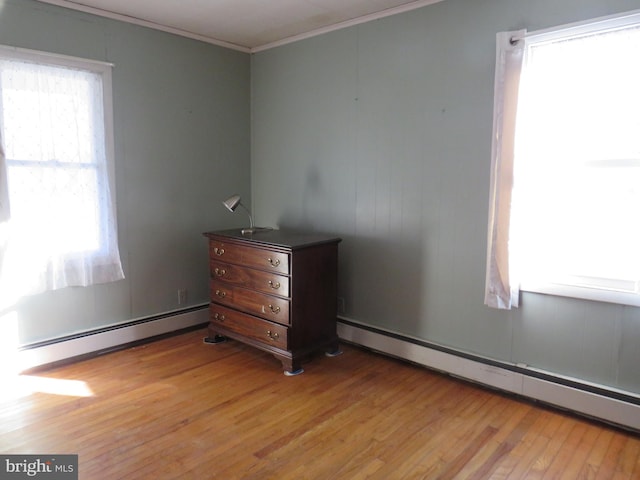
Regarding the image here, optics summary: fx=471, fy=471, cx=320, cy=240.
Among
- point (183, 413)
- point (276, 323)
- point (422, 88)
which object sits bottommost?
point (183, 413)

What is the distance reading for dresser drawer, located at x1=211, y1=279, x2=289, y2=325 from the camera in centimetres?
312

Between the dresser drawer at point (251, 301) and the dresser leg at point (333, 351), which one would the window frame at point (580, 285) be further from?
the dresser drawer at point (251, 301)

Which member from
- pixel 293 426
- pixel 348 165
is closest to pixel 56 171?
pixel 348 165

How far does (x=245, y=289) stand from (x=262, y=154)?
137 centimetres

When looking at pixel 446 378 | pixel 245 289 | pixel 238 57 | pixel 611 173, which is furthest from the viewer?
pixel 238 57

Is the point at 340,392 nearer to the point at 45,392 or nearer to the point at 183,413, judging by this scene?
the point at 183,413

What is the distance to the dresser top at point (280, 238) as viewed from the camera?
309cm

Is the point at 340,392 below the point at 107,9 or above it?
below

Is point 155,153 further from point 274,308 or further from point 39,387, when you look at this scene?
point 39,387

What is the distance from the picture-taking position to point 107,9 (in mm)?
3168

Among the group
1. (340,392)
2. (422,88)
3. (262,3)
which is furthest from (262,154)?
(340,392)

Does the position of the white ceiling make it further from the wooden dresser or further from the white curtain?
the wooden dresser

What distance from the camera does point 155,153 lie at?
359 centimetres

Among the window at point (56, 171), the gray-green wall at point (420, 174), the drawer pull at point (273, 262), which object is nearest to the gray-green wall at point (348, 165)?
the gray-green wall at point (420, 174)
